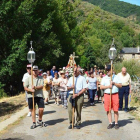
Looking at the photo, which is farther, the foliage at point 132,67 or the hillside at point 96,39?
the hillside at point 96,39

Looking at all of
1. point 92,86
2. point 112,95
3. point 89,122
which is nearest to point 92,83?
point 92,86

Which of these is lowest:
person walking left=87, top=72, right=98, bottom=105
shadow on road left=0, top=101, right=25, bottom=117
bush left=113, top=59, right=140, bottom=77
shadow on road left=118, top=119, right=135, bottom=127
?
shadow on road left=0, top=101, right=25, bottom=117

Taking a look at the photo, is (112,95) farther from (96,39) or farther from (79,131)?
(96,39)

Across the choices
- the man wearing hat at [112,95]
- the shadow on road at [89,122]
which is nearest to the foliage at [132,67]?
the shadow on road at [89,122]

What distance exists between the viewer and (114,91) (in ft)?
27.8

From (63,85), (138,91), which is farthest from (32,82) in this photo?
(138,91)

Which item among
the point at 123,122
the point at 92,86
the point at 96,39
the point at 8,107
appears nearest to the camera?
A: the point at 123,122

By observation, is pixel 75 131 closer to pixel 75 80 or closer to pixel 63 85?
pixel 75 80

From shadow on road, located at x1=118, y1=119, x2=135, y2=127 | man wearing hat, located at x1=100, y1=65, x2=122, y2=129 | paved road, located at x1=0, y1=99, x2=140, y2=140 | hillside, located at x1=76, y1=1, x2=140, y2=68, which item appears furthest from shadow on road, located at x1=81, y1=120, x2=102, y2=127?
hillside, located at x1=76, y1=1, x2=140, y2=68

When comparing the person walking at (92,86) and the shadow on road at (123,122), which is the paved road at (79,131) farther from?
the person walking at (92,86)

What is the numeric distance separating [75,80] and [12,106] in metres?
7.48

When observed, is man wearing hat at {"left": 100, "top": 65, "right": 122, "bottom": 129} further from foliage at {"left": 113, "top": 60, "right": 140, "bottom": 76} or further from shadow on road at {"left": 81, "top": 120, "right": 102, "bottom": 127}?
foliage at {"left": 113, "top": 60, "right": 140, "bottom": 76}

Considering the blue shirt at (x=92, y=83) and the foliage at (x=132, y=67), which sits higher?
the foliage at (x=132, y=67)

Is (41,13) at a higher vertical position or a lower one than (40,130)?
higher
